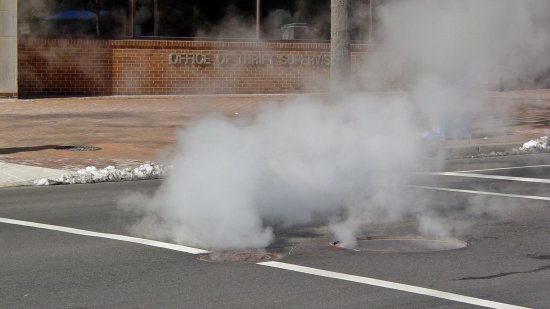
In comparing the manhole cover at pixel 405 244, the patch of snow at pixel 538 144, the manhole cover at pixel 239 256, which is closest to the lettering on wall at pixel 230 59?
the patch of snow at pixel 538 144

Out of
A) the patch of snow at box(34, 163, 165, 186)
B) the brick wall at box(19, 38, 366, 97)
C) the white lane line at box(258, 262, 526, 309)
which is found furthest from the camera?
the brick wall at box(19, 38, 366, 97)

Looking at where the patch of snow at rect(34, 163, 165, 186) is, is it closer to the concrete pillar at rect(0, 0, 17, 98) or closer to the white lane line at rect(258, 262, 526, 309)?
the white lane line at rect(258, 262, 526, 309)

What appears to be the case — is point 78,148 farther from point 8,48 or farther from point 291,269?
point 291,269

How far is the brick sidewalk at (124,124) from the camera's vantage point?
16969mm

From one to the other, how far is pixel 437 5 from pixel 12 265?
5289 millimetres

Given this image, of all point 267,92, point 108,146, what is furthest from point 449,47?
point 267,92

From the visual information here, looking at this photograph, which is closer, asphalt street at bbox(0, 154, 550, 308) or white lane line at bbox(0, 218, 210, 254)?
asphalt street at bbox(0, 154, 550, 308)

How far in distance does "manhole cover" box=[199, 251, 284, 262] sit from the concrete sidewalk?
482 centimetres

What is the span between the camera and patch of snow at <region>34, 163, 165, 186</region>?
1484cm

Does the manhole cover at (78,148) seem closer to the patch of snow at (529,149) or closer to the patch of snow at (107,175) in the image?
the patch of snow at (107,175)

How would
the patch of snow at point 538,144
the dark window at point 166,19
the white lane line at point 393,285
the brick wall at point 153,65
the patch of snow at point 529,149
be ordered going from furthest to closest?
1. the brick wall at point 153,65
2. the dark window at point 166,19
3. the patch of snow at point 538,144
4. the patch of snow at point 529,149
5. the white lane line at point 393,285

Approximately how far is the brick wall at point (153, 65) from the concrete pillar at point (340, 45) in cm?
737

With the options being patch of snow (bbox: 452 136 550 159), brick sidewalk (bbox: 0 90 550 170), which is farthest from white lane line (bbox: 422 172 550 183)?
patch of snow (bbox: 452 136 550 159)

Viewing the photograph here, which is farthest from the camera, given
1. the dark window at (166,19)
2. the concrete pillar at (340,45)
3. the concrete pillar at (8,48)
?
the dark window at (166,19)
